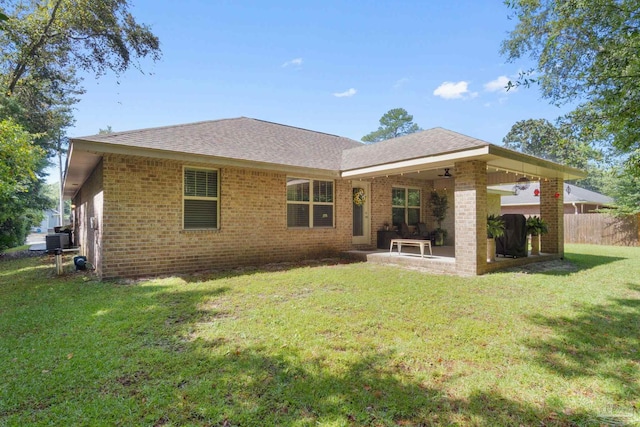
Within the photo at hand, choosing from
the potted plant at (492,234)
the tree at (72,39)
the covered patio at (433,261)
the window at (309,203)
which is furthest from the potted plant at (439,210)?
the tree at (72,39)

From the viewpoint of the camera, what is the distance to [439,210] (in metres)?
13.5

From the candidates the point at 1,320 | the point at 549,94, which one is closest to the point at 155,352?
the point at 1,320

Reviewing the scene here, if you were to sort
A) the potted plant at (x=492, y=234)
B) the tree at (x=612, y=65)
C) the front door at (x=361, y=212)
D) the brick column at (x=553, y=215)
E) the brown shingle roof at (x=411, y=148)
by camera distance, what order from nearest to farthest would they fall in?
the tree at (x=612, y=65)
the brown shingle roof at (x=411, y=148)
the potted plant at (x=492, y=234)
the brick column at (x=553, y=215)
the front door at (x=361, y=212)

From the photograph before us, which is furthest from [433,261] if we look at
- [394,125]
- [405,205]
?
[394,125]

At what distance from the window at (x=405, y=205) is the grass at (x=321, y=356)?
6447mm

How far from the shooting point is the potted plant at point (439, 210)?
533 inches

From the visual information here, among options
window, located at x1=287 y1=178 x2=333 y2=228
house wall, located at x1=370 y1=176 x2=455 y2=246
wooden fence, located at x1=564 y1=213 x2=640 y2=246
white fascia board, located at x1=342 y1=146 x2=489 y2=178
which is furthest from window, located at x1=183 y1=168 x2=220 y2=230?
wooden fence, located at x1=564 y1=213 x2=640 y2=246

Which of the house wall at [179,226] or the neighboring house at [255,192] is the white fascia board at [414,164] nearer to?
the neighboring house at [255,192]

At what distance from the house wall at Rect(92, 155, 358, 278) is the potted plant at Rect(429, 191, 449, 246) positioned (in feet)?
19.1

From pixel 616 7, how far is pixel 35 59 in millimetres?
18943

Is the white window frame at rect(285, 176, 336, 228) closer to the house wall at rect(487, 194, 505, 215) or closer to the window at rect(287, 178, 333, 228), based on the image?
the window at rect(287, 178, 333, 228)

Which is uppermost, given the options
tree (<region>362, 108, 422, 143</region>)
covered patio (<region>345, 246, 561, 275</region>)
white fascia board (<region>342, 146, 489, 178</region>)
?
tree (<region>362, 108, 422, 143</region>)

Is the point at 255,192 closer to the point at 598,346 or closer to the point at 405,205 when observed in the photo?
the point at 405,205

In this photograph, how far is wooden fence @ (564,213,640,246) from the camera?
1730 centimetres
